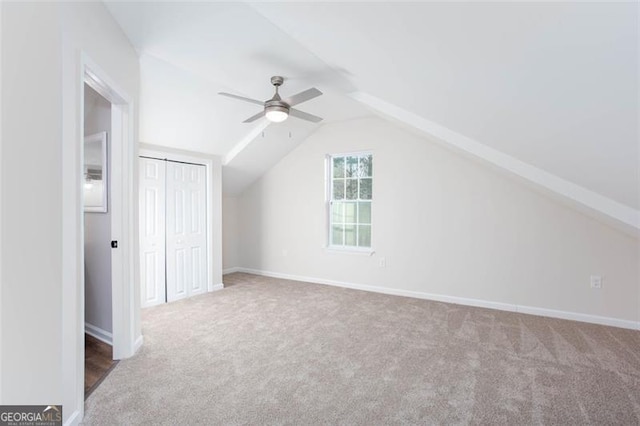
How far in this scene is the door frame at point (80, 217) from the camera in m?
1.73

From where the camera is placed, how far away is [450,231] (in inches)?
169

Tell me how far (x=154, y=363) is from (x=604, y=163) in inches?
142

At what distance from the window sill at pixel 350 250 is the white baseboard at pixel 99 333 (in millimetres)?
3126

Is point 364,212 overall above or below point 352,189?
below

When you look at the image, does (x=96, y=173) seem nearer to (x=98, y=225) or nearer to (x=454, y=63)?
(x=98, y=225)

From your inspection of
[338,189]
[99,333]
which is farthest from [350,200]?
[99,333]

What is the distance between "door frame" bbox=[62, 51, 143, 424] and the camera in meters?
1.73

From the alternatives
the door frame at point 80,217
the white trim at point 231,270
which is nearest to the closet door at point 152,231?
the door frame at point 80,217

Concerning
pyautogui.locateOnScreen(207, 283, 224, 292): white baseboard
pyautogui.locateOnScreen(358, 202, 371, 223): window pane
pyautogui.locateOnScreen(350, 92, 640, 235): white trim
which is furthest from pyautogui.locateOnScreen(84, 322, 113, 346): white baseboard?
pyautogui.locateOnScreen(358, 202, 371, 223): window pane

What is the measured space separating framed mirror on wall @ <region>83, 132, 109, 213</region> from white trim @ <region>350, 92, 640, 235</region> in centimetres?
247

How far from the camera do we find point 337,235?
5.33m

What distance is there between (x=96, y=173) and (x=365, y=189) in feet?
11.3

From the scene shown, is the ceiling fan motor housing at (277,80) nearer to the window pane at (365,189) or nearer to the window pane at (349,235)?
the window pane at (365,189)

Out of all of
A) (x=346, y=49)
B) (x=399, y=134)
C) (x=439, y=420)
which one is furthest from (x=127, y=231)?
(x=399, y=134)
